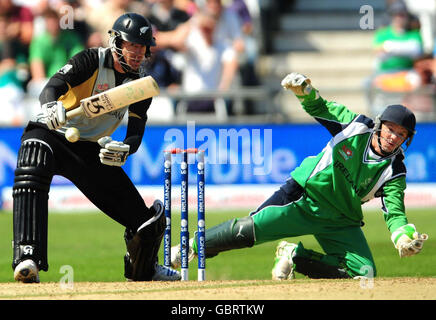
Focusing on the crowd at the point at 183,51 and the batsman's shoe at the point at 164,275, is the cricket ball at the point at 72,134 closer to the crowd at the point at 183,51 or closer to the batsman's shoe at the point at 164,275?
the batsman's shoe at the point at 164,275

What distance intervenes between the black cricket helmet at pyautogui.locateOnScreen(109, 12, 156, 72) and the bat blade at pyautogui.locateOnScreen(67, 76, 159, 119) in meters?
0.49

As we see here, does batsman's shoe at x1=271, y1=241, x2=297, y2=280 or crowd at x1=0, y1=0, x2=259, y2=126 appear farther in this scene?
crowd at x1=0, y1=0, x2=259, y2=126

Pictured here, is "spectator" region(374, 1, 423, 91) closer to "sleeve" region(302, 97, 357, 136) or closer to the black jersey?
"sleeve" region(302, 97, 357, 136)

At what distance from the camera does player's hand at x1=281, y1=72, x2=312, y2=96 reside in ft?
26.0

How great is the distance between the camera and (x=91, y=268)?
1008 centimetres

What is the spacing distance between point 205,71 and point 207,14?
3.28 ft

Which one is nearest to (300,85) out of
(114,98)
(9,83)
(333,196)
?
(333,196)

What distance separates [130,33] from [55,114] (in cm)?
98

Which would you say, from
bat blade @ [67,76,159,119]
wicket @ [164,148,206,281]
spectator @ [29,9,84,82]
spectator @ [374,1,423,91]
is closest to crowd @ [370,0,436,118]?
spectator @ [374,1,423,91]

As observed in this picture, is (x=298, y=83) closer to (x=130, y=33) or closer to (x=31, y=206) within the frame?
(x=130, y=33)

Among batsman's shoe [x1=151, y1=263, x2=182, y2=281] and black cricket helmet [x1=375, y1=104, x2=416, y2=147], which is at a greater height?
black cricket helmet [x1=375, y1=104, x2=416, y2=147]

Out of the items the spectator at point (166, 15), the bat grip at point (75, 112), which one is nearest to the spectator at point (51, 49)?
the spectator at point (166, 15)
